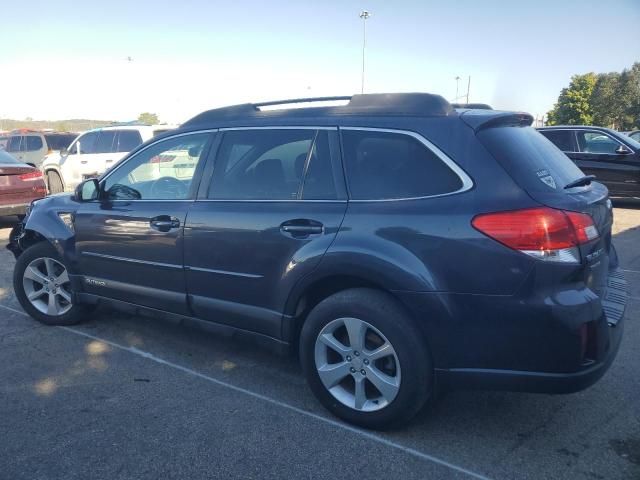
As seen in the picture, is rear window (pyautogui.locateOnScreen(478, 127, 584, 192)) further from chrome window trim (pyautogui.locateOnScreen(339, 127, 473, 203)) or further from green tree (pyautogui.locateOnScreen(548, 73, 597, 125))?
green tree (pyautogui.locateOnScreen(548, 73, 597, 125))

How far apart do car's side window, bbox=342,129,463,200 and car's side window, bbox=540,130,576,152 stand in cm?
950

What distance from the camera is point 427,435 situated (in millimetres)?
3074

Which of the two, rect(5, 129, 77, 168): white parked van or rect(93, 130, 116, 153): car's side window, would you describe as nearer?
rect(93, 130, 116, 153): car's side window

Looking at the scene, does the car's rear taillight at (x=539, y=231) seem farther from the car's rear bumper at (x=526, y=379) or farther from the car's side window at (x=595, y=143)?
the car's side window at (x=595, y=143)

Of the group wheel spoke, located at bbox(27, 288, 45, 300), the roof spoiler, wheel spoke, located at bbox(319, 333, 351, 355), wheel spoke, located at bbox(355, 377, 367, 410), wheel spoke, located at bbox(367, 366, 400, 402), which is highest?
the roof spoiler

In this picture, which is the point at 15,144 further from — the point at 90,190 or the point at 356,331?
the point at 356,331

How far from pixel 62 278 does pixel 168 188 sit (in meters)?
1.47

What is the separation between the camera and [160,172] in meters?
4.23

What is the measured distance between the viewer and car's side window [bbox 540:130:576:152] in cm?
1157

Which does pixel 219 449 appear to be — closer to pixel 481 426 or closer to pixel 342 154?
pixel 481 426

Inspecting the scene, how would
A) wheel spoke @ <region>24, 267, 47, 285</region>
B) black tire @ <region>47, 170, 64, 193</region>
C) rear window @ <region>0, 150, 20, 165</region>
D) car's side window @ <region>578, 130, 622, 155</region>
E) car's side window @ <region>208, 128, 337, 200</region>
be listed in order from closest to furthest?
car's side window @ <region>208, 128, 337, 200</region> → wheel spoke @ <region>24, 267, 47, 285</region> → rear window @ <region>0, 150, 20, 165</region> → car's side window @ <region>578, 130, 622, 155</region> → black tire @ <region>47, 170, 64, 193</region>

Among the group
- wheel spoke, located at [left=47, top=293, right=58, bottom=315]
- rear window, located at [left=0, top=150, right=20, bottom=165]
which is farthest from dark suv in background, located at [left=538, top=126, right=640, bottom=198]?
rear window, located at [left=0, top=150, right=20, bottom=165]

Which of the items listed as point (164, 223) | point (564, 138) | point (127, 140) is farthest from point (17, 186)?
point (564, 138)

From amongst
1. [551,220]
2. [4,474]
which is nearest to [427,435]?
[551,220]
